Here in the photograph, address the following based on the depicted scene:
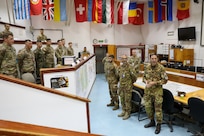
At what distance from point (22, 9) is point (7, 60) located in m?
4.35

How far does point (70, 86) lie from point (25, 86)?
1.59 m

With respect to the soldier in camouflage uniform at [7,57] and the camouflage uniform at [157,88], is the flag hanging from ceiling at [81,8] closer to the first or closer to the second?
the soldier in camouflage uniform at [7,57]

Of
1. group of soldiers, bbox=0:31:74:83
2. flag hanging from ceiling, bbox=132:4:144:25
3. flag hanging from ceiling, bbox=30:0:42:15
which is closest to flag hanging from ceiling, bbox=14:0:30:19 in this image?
flag hanging from ceiling, bbox=30:0:42:15

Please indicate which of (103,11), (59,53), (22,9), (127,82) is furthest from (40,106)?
(103,11)

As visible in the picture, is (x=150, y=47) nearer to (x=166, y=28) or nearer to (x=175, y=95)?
(x=166, y=28)

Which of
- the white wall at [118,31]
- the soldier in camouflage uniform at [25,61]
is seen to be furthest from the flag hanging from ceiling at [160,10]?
the soldier in camouflage uniform at [25,61]

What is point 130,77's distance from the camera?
3990 mm

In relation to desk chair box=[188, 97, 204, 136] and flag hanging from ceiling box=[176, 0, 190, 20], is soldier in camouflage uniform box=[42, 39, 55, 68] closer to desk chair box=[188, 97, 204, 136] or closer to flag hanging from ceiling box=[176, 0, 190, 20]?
desk chair box=[188, 97, 204, 136]

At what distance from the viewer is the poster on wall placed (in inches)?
123

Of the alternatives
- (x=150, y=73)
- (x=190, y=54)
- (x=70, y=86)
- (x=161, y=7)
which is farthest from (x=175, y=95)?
(x=161, y=7)

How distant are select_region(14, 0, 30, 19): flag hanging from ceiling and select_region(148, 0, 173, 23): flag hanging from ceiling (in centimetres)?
683

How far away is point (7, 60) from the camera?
360 cm

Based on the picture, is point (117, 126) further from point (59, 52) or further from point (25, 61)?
point (59, 52)

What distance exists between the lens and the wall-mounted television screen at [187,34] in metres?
8.05
